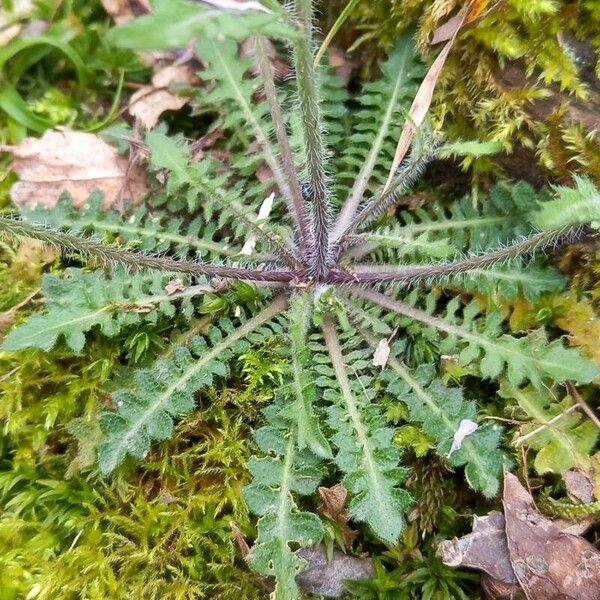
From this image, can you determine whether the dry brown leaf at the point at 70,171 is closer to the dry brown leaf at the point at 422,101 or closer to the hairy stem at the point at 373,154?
the hairy stem at the point at 373,154

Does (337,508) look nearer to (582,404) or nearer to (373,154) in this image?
(582,404)

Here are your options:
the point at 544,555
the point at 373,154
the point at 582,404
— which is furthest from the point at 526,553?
the point at 373,154

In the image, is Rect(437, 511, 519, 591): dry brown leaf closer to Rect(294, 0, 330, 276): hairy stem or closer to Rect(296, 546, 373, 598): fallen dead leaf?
Rect(296, 546, 373, 598): fallen dead leaf

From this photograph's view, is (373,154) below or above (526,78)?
below

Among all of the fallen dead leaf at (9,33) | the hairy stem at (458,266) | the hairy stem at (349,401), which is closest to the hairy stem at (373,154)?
the hairy stem at (458,266)

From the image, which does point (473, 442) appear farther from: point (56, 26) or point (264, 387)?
point (56, 26)

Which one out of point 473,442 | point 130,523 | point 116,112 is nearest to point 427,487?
point 473,442
